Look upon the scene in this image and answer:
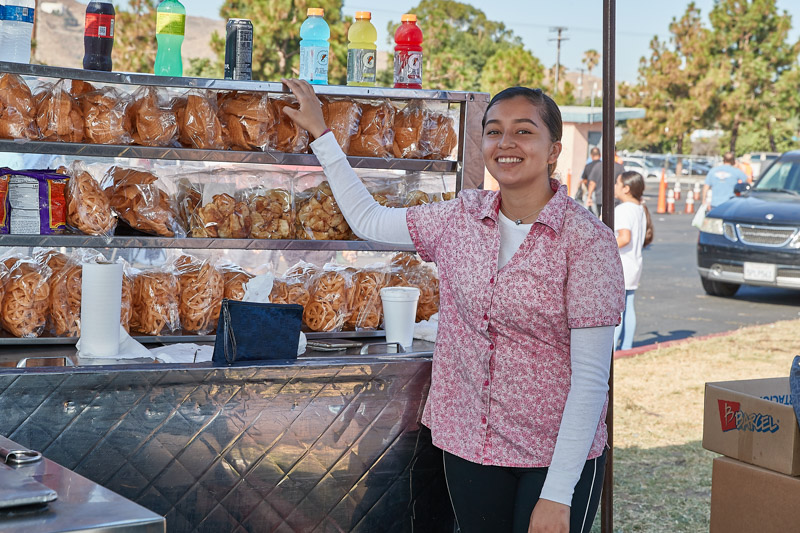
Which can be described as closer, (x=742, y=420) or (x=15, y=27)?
(x=15, y=27)

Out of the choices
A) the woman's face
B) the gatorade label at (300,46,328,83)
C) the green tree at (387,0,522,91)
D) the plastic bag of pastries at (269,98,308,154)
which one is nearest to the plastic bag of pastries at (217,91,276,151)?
the plastic bag of pastries at (269,98,308,154)

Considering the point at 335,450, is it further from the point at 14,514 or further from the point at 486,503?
the point at 14,514

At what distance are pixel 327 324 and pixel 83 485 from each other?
6.43ft

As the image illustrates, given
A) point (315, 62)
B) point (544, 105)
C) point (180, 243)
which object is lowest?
point (180, 243)

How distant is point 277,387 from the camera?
10.3ft

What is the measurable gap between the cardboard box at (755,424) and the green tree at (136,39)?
19608 millimetres

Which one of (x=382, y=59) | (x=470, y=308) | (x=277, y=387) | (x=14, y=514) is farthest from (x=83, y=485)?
(x=382, y=59)

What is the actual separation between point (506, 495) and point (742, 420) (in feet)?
4.68

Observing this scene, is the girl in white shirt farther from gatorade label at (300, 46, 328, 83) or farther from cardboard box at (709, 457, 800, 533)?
gatorade label at (300, 46, 328, 83)

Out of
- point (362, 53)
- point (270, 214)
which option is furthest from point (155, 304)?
point (362, 53)

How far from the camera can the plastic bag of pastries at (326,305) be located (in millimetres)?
3620

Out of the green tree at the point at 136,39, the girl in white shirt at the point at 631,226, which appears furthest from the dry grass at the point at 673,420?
the green tree at the point at 136,39

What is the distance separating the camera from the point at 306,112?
3.17 metres

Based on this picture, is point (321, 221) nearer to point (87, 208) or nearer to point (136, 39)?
point (87, 208)
